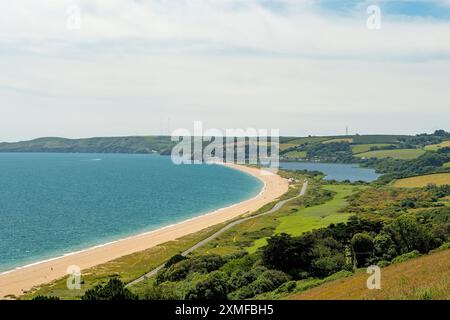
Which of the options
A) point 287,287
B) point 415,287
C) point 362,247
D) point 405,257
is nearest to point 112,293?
point 287,287

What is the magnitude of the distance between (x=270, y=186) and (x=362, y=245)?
397 feet

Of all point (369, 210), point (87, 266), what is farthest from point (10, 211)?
point (369, 210)

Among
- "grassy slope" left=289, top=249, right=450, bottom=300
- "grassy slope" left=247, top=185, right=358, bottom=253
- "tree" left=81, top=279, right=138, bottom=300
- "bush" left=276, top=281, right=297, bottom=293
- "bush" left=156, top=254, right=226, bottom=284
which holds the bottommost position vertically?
"grassy slope" left=247, top=185, right=358, bottom=253

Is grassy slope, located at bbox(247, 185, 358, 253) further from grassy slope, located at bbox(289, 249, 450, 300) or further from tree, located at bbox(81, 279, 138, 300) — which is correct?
grassy slope, located at bbox(289, 249, 450, 300)

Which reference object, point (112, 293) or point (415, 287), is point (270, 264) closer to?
point (112, 293)

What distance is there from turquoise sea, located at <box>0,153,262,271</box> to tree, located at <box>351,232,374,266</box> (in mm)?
42332

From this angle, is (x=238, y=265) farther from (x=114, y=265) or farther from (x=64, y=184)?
(x=64, y=184)

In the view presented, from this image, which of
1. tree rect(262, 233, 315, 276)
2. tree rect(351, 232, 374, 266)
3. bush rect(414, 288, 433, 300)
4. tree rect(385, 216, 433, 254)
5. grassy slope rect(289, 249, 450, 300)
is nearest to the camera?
bush rect(414, 288, 433, 300)

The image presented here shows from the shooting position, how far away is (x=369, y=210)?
94.3 m

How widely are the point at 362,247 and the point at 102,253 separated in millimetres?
38205

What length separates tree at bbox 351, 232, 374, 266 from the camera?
44859mm

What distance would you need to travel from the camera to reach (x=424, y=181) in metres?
142

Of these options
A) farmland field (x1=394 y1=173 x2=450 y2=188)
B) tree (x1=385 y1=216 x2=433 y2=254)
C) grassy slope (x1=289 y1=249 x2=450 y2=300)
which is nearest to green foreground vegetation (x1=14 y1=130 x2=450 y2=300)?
tree (x1=385 y1=216 x2=433 y2=254)

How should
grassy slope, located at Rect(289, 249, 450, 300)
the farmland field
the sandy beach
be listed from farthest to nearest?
the farmland field, the sandy beach, grassy slope, located at Rect(289, 249, 450, 300)
